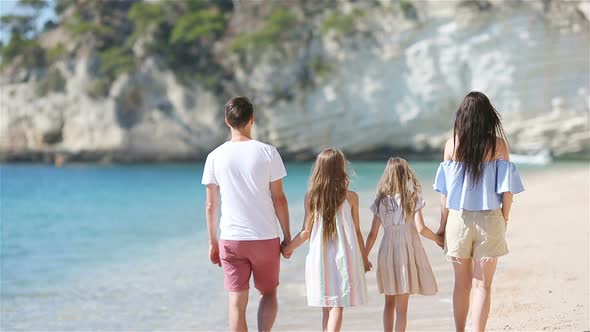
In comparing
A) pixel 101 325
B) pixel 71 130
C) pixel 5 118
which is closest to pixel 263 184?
pixel 101 325

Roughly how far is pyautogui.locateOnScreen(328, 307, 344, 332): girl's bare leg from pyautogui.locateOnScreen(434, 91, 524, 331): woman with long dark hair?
30.7 inches

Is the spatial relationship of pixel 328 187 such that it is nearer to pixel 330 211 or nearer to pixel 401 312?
pixel 330 211

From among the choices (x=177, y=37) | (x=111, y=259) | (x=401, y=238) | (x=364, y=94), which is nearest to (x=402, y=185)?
(x=401, y=238)

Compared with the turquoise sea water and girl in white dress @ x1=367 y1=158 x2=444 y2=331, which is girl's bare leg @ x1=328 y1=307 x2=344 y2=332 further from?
the turquoise sea water

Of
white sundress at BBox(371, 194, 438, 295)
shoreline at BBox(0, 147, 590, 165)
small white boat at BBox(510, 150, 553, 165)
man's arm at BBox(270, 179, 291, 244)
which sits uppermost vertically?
man's arm at BBox(270, 179, 291, 244)

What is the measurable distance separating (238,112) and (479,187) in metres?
1.55

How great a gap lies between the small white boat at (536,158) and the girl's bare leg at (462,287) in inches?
1190

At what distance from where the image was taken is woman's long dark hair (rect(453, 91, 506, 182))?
4.23 meters

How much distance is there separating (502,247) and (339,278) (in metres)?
1.02

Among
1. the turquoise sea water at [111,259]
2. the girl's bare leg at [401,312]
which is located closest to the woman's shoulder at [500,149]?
the girl's bare leg at [401,312]

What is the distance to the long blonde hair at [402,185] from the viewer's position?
14.6 ft

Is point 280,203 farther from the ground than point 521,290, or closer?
farther from the ground

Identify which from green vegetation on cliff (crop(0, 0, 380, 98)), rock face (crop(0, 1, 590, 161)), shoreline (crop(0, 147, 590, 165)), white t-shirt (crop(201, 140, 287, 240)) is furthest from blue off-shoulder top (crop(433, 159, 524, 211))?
green vegetation on cliff (crop(0, 0, 380, 98))

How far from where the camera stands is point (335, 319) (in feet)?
13.9
